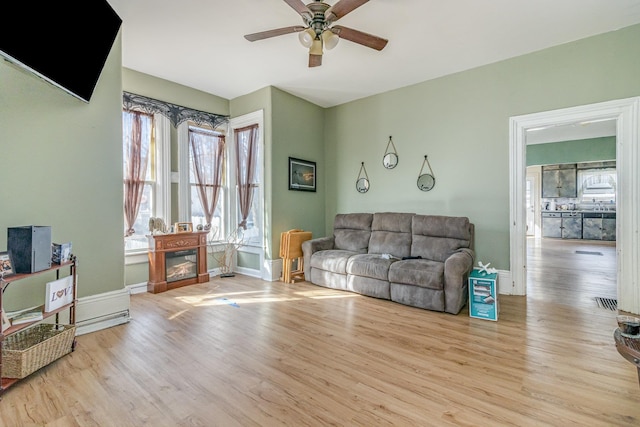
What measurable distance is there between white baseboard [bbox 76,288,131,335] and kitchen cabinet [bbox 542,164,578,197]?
11440mm

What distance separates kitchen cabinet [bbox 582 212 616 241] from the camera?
8.37 metres

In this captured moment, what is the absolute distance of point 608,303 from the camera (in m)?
3.41

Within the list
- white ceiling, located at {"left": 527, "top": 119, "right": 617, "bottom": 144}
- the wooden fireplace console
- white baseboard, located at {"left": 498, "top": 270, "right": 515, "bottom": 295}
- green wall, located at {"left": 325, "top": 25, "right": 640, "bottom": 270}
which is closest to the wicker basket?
the wooden fireplace console

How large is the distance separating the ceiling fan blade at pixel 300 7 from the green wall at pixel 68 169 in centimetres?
189

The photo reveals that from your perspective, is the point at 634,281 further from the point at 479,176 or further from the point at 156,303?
the point at 156,303

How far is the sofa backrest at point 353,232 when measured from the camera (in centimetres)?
459

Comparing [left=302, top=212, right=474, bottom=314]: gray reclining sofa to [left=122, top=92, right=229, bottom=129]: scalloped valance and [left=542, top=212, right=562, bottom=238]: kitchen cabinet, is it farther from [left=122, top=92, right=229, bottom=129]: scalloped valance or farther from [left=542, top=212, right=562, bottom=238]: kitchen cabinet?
[left=542, top=212, right=562, bottom=238]: kitchen cabinet

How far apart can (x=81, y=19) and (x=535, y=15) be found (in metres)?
3.97

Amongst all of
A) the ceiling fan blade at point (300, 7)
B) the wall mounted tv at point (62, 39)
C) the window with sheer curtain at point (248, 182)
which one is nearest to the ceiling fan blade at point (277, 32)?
the ceiling fan blade at point (300, 7)

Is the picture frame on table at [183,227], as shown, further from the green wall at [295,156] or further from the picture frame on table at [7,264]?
the picture frame on table at [7,264]

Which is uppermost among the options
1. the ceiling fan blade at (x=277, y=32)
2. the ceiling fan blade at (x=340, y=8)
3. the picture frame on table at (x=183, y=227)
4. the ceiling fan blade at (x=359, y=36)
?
the ceiling fan blade at (x=340, y=8)

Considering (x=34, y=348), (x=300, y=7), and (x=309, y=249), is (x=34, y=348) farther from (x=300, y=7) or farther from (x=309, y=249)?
(x=300, y=7)

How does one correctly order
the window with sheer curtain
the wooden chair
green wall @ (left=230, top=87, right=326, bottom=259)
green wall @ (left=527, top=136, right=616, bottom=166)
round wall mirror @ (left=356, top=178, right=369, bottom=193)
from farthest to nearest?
green wall @ (left=527, top=136, right=616, bottom=166), round wall mirror @ (left=356, top=178, right=369, bottom=193), the window with sheer curtain, green wall @ (left=230, top=87, right=326, bottom=259), the wooden chair

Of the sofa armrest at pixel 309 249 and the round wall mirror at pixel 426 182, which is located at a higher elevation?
the round wall mirror at pixel 426 182
